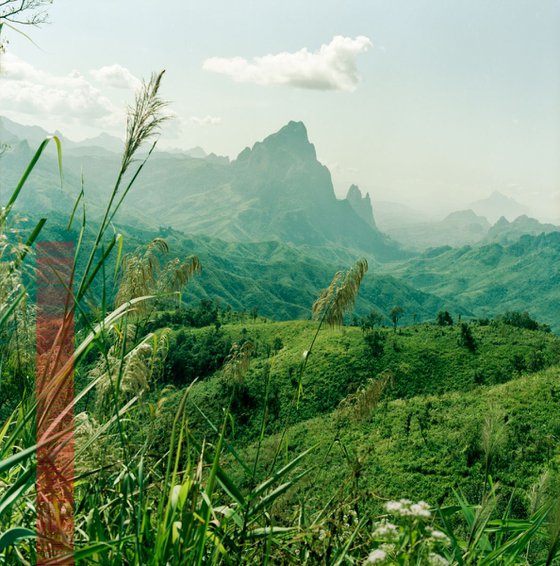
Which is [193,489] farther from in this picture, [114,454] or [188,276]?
[188,276]

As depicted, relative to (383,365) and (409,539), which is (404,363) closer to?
(383,365)

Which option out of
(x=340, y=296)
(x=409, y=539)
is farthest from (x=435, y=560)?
(x=340, y=296)

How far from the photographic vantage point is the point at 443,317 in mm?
72312

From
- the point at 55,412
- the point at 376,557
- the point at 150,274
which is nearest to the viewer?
the point at 376,557

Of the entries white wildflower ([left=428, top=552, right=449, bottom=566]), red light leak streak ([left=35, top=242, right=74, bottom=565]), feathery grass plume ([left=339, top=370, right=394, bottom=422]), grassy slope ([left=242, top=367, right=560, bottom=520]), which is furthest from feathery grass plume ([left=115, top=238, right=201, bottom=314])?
grassy slope ([left=242, top=367, right=560, bottom=520])

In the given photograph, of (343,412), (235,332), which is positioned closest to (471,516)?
(343,412)

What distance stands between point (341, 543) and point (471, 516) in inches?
19.0

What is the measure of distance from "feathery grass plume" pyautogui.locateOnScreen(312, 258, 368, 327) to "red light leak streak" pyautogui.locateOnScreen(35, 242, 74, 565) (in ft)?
3.15

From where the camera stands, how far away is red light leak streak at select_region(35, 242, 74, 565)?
3.86 feet

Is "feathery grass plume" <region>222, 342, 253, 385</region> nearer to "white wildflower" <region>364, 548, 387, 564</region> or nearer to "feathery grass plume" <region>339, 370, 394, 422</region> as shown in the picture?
"feathery grass plume" <region>339, 370, 394, 422</region>

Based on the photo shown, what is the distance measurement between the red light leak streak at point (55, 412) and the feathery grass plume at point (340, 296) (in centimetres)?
96

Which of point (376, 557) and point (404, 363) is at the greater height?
point (376, 557)

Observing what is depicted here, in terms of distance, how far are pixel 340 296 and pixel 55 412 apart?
1.13m

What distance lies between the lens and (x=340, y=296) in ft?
6.09
